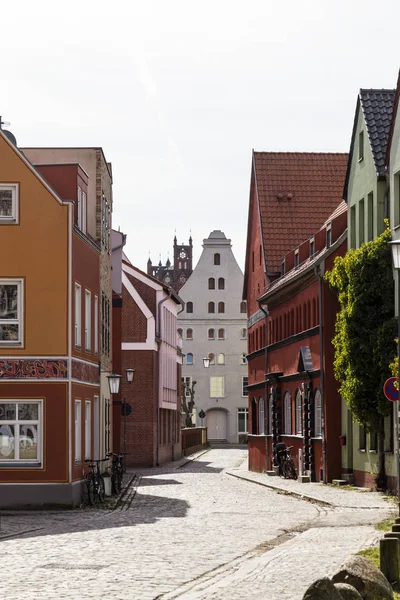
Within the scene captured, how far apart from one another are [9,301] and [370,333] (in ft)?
30.1

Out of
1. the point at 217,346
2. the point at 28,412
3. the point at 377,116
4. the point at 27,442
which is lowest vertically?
the point at 27,442

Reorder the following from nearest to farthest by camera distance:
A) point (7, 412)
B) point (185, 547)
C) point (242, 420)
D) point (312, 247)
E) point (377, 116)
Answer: point (185, 547)
point (7, 412)
point (377, 116)
point (312, 247)
point (242, 420)

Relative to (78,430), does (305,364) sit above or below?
Result: above

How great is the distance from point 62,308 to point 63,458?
3.43m

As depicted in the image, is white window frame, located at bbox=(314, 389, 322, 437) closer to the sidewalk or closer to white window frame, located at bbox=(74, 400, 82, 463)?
the sidewalk

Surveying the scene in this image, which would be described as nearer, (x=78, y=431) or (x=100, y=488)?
(x=100, y=488)

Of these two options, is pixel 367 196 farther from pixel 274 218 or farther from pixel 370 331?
pixel 274 218

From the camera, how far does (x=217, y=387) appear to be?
116m

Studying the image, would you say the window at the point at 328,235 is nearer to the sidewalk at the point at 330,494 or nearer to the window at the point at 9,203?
the sidewalk at the point at 330,494

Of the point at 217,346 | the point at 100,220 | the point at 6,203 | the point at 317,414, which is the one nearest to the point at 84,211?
the point at 100,220

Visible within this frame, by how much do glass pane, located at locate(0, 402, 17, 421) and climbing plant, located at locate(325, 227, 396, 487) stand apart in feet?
28.9

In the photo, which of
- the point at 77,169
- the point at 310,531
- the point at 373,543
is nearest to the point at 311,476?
the point at 77,169

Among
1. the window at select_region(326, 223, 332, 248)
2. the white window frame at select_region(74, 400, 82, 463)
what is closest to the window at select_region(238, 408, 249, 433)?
the window at select_region(326, 223, 332, 248)

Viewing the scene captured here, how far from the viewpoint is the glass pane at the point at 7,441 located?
2995cm
